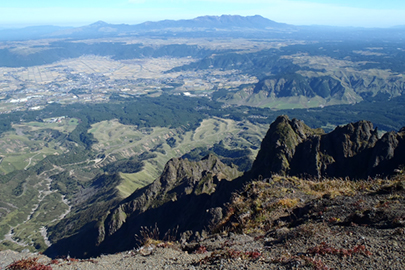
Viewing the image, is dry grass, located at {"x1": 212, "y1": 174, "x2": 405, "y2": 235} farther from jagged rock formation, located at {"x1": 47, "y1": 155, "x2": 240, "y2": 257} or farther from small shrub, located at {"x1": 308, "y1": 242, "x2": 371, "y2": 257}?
jagged rock formation, located at {"x1": 47, "y1": 155, "x2": 240, "y2": 257}

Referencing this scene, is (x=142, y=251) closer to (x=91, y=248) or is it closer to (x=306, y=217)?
(x=306, y=217)

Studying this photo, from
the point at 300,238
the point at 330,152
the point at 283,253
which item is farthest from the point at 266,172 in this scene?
the point at 283,253

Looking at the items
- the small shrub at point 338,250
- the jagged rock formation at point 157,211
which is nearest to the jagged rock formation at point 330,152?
the jagged rock formation at point 157,211

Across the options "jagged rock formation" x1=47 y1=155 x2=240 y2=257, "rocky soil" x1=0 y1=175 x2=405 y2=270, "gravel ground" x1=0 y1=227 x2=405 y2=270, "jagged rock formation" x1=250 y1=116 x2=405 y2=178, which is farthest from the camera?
"jagged rock formation" x1=47 y1=155 x2=240 y2=257

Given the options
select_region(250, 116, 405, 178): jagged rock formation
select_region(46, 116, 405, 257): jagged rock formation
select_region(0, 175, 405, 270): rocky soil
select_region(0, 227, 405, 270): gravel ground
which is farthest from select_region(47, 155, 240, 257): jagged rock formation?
select_region(0, 227, 405, 270): gravel ground

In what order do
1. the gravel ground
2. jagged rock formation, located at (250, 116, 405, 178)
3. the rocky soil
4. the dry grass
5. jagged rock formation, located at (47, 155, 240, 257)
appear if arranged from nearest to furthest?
the gravel ground < the rocky soil < the dry grass < jagged rock formation, located at (250, 116, 405, 178) < jagged rock formation, located at (47, 155, 240, 257)

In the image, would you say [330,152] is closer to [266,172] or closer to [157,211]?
[266,172]

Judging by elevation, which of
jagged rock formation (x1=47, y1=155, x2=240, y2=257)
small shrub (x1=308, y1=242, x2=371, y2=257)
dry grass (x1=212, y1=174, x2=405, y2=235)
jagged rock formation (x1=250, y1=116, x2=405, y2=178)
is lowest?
jagged rock formation (x1=47, y1=155, x2=240, y2=257)
